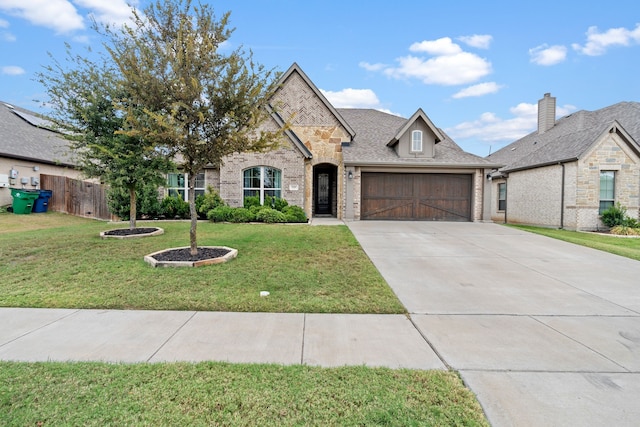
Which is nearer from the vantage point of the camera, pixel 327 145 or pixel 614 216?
pixel 614 216

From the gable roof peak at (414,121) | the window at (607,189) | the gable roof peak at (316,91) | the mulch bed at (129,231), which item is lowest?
the mulch bed at (129,231)

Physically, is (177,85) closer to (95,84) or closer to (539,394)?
(95,84)

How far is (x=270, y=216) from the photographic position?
13.7 metres

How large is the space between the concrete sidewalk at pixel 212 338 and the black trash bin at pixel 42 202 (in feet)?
49.4

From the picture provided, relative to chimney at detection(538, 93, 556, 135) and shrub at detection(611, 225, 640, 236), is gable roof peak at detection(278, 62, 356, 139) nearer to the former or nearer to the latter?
shrub at detection(611, 225, 640, 236)

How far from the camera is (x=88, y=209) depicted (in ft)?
51.4

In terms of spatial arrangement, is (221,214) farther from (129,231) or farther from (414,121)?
(414,121)

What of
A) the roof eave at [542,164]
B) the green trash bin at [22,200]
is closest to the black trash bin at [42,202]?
the green trash bin at [22,200]

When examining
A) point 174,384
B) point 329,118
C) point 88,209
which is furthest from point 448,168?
point 88,209

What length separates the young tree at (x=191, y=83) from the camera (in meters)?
5.93

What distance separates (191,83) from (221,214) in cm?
846

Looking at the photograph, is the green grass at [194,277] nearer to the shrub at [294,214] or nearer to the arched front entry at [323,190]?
the shrub at [294,214]

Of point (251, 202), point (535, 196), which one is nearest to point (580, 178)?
point (535, 196)

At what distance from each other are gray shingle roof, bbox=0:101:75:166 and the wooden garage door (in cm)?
1453
